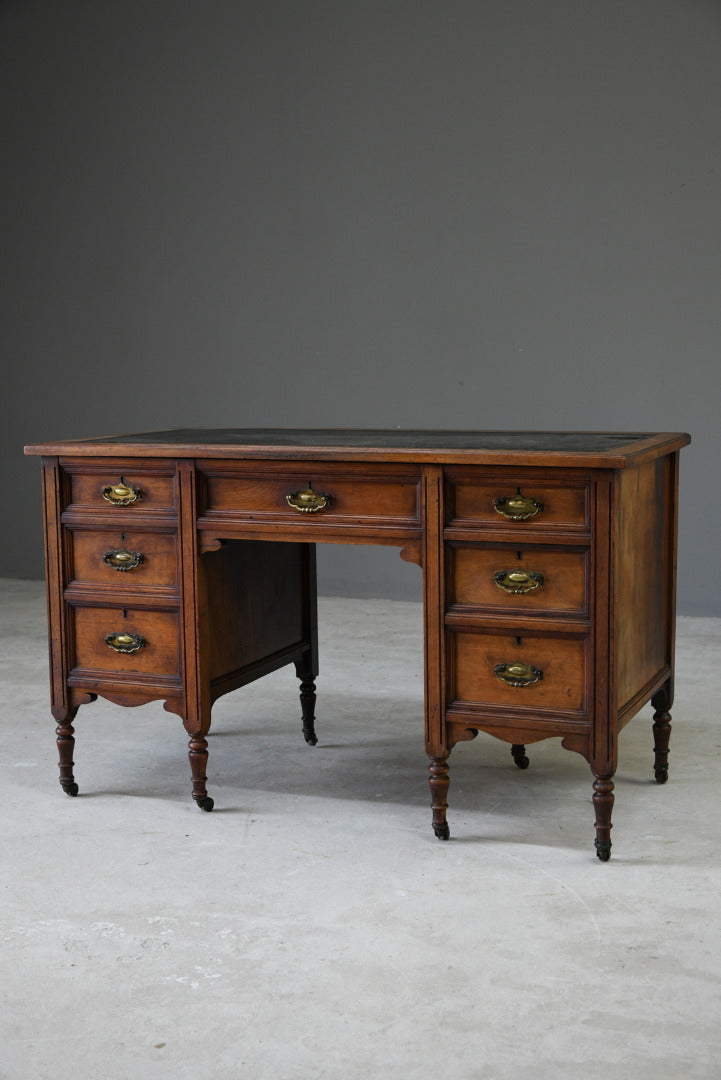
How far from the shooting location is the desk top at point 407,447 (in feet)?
8.34

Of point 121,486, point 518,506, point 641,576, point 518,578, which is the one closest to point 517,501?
point 518,506

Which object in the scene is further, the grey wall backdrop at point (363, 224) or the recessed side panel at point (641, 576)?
the grey wall backdrop at point (363, 224)

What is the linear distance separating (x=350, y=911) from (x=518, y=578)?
76 centimetres

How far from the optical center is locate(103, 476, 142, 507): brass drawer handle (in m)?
2.92

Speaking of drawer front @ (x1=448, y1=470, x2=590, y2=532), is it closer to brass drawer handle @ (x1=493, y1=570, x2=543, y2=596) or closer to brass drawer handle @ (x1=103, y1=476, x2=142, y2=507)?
brass drawer handle @ (x1=493, y1=570, x2=543, y2=596)

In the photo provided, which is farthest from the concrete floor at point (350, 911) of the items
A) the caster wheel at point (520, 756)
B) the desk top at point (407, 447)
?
the desk top at point (407, 447)

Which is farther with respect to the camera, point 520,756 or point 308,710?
point 308,710

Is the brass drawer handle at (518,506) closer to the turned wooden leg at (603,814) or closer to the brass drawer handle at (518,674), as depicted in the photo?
the brass drawer handle at (518,674)

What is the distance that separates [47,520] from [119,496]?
216 millimetres

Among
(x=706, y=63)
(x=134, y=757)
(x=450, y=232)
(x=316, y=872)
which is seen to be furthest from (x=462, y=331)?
(x=316, y=872)

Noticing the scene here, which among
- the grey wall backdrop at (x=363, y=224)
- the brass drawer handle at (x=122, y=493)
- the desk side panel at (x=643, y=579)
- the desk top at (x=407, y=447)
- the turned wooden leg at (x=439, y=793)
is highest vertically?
the grey wall backdrop at (x=363, y=224)

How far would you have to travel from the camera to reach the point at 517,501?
8.45 ft

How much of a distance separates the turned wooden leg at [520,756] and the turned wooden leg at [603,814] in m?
0.58

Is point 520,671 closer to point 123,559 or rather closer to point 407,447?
point 407,447
